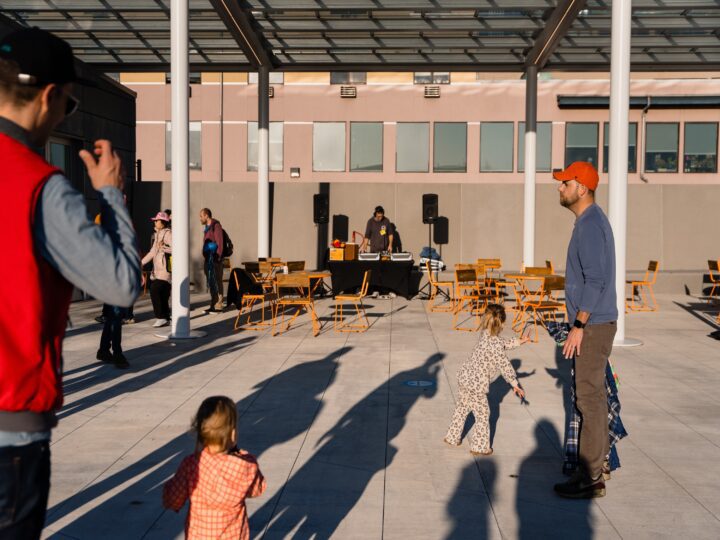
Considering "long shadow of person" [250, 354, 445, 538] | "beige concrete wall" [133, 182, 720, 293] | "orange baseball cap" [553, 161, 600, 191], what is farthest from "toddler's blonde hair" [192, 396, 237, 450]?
"beige concrete wall" [133, 182, 720, 293]

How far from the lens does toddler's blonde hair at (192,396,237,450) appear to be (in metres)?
2.87

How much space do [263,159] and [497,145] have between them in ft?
43.3

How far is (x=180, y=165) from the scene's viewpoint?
10.8 m

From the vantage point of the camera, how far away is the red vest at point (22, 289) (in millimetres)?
1670

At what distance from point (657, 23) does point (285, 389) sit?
11843 mm

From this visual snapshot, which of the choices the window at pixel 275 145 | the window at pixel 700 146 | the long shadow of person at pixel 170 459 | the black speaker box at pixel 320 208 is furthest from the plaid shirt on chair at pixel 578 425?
the window at pixel 700 146

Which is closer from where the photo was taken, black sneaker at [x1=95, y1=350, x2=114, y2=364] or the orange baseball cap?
the orange baseball cap

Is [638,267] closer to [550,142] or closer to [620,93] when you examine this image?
[550,142]

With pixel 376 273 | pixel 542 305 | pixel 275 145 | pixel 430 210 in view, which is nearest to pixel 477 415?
pixel 542 305

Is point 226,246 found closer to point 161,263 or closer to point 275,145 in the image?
point 161,263

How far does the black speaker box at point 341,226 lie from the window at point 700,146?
14.7m

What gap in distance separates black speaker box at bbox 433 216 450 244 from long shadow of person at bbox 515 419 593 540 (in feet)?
53.7

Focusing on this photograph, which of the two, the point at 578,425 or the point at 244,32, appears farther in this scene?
the point at 244,32

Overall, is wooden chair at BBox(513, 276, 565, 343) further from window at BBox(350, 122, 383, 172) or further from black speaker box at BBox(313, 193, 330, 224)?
window at BBox(350, 122, 383, 172)
